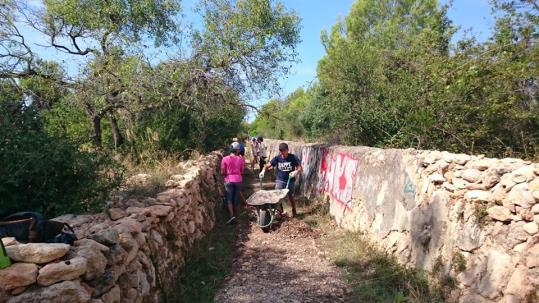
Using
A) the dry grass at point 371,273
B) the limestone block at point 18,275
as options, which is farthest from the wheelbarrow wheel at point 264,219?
the limestone block at point 18,275

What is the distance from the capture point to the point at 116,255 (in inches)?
149

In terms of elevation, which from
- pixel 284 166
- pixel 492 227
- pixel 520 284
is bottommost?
pixel 520 284

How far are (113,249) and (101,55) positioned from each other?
29.8 ft

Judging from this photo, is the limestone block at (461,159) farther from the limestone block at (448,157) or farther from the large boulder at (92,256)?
the large boulder at (92,256)

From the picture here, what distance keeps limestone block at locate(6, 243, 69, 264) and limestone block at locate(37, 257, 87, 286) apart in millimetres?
68

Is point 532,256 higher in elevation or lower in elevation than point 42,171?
lower

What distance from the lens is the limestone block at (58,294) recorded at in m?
2.80

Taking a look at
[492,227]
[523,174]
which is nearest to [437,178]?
[492,227]

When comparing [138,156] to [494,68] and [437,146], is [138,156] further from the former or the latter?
[494,68]

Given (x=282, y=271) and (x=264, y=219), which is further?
(x=264, y=219)

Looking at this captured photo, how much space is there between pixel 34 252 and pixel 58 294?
0.37 meters

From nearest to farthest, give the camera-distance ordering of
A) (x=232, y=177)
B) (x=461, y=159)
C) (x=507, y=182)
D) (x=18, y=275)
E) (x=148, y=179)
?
1. (x=18, y=275)
2. (x=507, y=182)
3. (x=461, y=159)
4. (x=148, y=179)
5. (x=232, y=177)

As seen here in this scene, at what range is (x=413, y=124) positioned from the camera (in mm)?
8938

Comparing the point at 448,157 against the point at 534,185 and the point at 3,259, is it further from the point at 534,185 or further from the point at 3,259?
the point at 3,259
